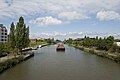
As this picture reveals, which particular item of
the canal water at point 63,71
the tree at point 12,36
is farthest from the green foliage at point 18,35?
the canal water at point 63,71

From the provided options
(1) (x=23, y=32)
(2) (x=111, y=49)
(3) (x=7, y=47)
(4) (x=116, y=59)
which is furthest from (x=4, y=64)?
(2) (x=111, y=49)

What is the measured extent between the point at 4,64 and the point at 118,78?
43.1 feet

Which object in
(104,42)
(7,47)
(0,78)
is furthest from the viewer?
(104,42)

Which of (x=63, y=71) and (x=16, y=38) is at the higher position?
(x=16, y=38)

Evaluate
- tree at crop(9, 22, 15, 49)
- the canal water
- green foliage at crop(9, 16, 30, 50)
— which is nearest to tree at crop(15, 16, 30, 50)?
green foliage at crop(9, 16, 30, 50)

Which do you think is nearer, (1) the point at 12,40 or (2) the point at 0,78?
(2) the point at 0,78


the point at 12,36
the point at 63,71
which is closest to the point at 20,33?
the point at 12,36

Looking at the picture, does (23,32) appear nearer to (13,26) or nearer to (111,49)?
(13,26)

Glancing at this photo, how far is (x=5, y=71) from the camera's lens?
23.2 meters

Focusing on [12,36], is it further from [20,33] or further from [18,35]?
[20,33]

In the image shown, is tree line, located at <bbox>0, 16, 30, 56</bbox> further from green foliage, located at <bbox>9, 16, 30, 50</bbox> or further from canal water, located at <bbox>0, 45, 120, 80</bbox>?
canal water, located at <bbox>0, 45, 120, 80</bbox>

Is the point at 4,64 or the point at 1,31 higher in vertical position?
the point at 1,31

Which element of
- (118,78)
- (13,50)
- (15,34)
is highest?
(15,34)

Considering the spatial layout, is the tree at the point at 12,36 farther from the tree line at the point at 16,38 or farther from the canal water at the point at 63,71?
the canal water at the point at 63,71
